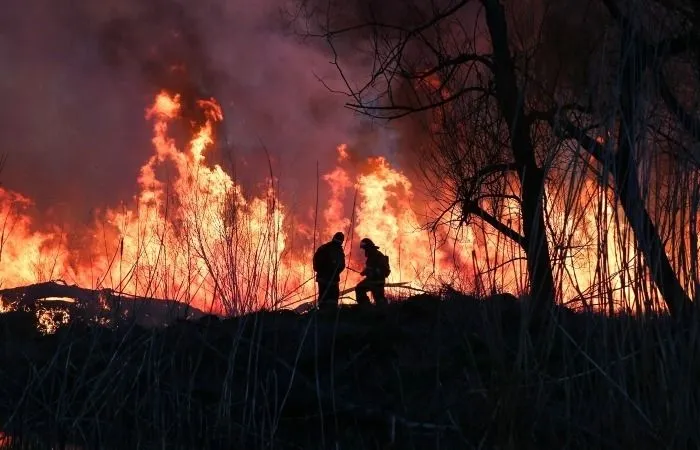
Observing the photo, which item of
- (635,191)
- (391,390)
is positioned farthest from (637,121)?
(391,390)

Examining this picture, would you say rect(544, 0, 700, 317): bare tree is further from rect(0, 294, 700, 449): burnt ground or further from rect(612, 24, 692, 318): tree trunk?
rect(0, 294, 700, 449): burnt ground

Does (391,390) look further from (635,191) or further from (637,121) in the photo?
(637,121)

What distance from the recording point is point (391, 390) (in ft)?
12.6

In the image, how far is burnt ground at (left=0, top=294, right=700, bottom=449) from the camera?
6.86ft

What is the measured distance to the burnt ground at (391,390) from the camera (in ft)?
6.86

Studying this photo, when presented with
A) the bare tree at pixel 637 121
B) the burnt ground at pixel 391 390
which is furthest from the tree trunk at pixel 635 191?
the burnt ground at pixel 391 390

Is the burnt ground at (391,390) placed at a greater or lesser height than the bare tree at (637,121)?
lesser

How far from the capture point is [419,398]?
3.49m

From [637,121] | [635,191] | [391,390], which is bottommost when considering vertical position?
[391,390]

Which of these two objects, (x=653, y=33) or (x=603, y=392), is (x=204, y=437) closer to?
(x=603, y=392)

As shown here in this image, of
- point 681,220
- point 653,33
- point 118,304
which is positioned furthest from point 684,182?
point 118,304

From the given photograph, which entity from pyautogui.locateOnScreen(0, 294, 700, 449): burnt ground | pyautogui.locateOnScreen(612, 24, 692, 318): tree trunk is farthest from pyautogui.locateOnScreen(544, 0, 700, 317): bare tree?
pyautogui.locateOnScreen(0, 294, 700, 449): burnt ground

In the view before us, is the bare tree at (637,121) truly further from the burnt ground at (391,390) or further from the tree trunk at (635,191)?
the burnt ground at (391,390)

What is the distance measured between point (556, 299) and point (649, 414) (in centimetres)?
40
